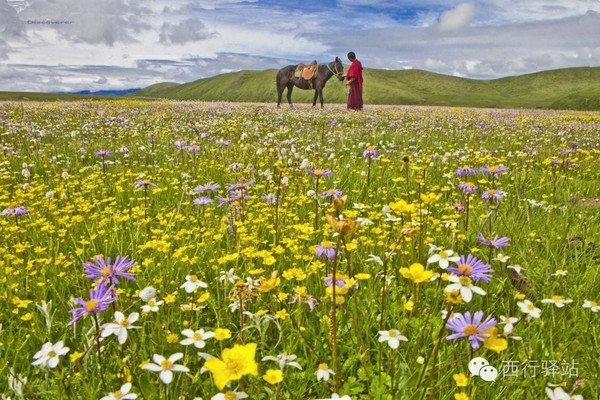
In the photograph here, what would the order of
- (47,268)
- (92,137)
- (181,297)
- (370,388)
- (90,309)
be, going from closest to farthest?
1. (90,309)
2. (370,388)
3. (181,297)
4. (47,268)
5. (92,137)

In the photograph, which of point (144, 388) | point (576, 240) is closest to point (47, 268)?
point (144, 388)

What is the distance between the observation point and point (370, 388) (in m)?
2.21

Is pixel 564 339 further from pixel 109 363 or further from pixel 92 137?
pixel 92 137

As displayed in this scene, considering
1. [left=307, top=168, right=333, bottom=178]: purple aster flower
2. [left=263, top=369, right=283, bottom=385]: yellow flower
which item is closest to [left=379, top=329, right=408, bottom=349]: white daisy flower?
[left=263, top=369, right=283, bottom=385]: yellow flower

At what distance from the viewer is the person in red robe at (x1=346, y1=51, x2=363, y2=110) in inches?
1032

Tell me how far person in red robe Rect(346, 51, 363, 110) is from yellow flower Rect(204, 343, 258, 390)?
1035 inches

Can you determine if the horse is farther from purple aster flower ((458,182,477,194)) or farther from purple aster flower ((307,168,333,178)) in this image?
purple aster flower ((307,168,333,178))

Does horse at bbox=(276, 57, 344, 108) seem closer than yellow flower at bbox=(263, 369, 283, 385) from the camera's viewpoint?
No

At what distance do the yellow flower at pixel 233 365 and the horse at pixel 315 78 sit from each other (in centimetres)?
2730

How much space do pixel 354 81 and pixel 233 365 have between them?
2721 centimetres

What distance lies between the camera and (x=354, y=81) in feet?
87.7

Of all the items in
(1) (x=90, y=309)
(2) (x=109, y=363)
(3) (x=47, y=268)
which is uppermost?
(1) (x=90, y=309)

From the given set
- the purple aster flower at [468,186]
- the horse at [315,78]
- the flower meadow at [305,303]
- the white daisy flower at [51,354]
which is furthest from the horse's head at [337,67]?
the white daisy flower at [51,354]

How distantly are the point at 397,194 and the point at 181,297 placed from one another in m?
3.91
